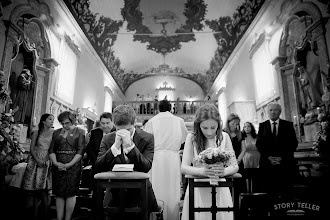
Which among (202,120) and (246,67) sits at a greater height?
(246,67)

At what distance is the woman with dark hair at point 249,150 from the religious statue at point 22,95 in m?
5.15

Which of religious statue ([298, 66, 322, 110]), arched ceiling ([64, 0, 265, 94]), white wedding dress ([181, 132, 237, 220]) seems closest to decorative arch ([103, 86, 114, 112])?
arched ceiling ([64, 0, 265, 94])

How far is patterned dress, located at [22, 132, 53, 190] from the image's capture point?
3.66 metres

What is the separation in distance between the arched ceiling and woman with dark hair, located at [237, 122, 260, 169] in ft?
17.3

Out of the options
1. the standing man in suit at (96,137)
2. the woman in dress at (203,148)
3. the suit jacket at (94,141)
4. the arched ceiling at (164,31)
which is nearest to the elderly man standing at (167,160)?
the standing man in suit at (96,137)

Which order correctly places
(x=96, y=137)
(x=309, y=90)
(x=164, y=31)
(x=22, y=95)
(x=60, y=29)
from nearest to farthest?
(x=96, y=137) → (x=309, y=90) → (x=22, y=95) → (x=60, y=29) → (x=164, y=31)

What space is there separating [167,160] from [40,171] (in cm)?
199

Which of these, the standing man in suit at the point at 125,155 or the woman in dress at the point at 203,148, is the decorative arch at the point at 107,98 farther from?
the woman in dress at the point at 203,148

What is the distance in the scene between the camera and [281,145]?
3.68 m

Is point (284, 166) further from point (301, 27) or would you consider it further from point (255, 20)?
point (255, 20)

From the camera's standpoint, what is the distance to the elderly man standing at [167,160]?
3779 mm

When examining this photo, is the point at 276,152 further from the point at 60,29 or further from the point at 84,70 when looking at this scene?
the point at 84,70

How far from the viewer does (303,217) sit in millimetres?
1772

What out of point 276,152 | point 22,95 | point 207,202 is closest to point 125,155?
point 207,202
